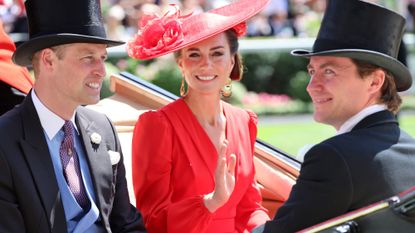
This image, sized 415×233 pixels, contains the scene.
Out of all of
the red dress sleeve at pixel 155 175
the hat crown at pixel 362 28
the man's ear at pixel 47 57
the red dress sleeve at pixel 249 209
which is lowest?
the red dress sleeve at pixel 249 209

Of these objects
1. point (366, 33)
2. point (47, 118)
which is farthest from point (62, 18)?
point (366, 33)

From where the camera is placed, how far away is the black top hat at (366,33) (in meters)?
3.29

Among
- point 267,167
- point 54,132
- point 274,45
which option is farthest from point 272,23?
point 54,132

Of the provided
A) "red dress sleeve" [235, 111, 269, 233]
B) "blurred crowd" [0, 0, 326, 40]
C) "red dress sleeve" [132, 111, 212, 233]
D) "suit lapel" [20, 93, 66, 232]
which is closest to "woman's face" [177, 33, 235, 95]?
"red dress sleeve" [132, 111, 212, 233]

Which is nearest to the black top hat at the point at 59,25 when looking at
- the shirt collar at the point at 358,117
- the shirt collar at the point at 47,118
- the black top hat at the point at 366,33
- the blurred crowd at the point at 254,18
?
the shirt collar at the point at 47,118

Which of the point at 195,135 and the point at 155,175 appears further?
the point at 195,135

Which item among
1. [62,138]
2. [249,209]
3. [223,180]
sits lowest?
[249,209]

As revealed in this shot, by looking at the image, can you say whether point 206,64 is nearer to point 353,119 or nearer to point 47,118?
point 47,118

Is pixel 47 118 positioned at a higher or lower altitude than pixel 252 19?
higher

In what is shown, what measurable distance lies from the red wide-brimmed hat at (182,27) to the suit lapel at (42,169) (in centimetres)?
70

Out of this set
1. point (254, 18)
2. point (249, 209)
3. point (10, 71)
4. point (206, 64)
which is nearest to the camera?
point (206, 64)

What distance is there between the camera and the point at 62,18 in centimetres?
357

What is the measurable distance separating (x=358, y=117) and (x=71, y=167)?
1.08 meters

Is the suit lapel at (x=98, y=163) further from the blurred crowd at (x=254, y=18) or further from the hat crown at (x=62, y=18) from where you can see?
the blurred crowd at (x=254, y=18)
